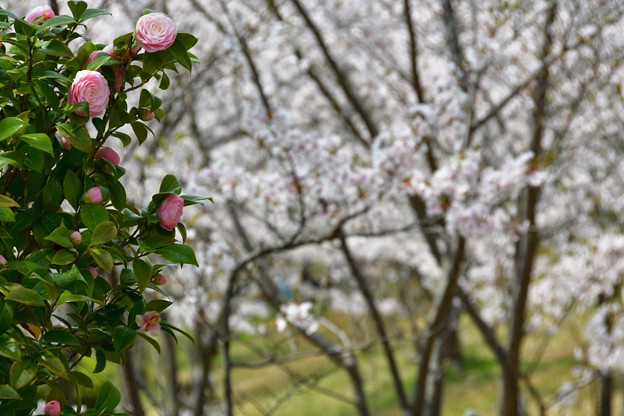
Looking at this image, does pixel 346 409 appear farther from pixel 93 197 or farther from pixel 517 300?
pixel 93 197

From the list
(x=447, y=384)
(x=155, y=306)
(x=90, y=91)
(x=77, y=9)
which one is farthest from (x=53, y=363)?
(x=447, y=384)

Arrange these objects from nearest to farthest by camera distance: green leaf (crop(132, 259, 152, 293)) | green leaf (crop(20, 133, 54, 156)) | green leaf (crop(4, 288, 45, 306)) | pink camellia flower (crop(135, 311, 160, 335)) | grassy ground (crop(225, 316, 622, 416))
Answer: green leaf (crop(4, 288, 45, 306)) → green leaf (crop(20, 133, 54, 156)) → green leaf (crop(132, 259, 152, 293)) → pink camellia flower (crop(135, 311, 160, 335)) → grassy ground (crop(225, 316, 622, 416))

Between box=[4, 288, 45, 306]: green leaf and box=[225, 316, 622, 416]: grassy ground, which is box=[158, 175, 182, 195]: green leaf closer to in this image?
box=[4, 288, 45, 306]: green leaf

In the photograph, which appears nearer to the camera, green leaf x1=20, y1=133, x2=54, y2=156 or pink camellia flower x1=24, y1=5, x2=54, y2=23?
green leaf x1=20, y1=133, x2=54, y2=156

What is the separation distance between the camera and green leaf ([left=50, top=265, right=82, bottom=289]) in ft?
4.76

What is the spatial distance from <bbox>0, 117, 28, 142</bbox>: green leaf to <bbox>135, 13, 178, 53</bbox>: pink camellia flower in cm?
29

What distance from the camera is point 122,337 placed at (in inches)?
62.9

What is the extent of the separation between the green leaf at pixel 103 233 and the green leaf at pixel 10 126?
9.6 inches

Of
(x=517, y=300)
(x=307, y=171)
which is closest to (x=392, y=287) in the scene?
→ (x=517, y=300)

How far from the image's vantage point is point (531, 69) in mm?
5773

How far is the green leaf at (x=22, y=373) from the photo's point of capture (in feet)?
4.67

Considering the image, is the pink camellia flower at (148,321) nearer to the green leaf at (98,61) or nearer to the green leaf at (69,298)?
the green leaf at (69,298)

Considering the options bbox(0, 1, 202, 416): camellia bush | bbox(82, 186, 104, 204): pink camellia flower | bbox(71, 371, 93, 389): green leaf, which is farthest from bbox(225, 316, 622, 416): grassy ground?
bbox(82, 186, 104, 204): pink camellia flower

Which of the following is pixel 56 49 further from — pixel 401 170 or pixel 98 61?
pixel 401 170
